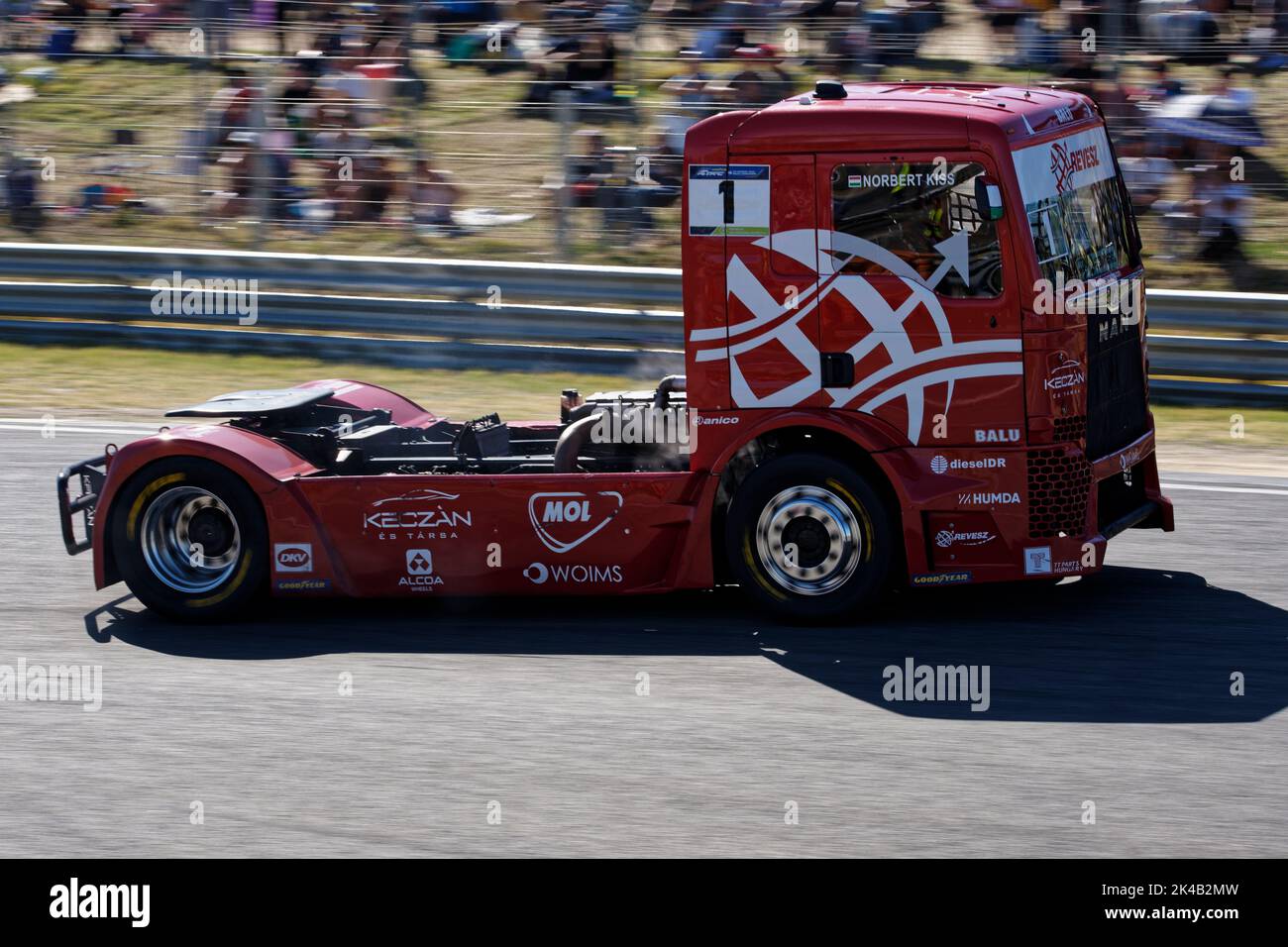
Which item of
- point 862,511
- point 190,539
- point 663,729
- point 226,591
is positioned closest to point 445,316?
point 190,539

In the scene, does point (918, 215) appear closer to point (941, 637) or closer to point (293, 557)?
point (941, 637)

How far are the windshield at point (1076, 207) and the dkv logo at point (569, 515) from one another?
90.1 inches

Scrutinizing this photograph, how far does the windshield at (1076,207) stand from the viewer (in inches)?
286

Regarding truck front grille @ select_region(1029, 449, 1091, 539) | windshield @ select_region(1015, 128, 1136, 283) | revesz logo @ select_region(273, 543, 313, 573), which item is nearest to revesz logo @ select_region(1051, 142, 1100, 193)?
windshield @ select_region(1015, 128, 1136, 283)

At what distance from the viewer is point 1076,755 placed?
238 inches

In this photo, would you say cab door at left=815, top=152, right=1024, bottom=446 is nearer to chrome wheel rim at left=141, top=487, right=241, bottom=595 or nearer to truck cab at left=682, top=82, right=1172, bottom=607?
truck cab at left=682, top=82, right=1172, bottom=607

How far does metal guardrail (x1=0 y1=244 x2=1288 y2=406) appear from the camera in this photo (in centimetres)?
1266

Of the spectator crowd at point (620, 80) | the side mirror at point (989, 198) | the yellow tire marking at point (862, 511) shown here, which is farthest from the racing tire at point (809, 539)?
the spectator crowd at point (620, 80)

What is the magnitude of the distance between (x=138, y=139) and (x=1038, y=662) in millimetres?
14295

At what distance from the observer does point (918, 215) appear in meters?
7.28

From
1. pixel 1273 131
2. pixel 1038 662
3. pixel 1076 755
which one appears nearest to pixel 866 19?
pixel 1273 131

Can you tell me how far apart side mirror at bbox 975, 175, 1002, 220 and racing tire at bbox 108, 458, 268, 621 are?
3788 millimetres

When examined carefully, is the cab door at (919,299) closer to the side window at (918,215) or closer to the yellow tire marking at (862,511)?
the side window at (918,215)

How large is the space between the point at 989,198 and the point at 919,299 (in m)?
0.54
